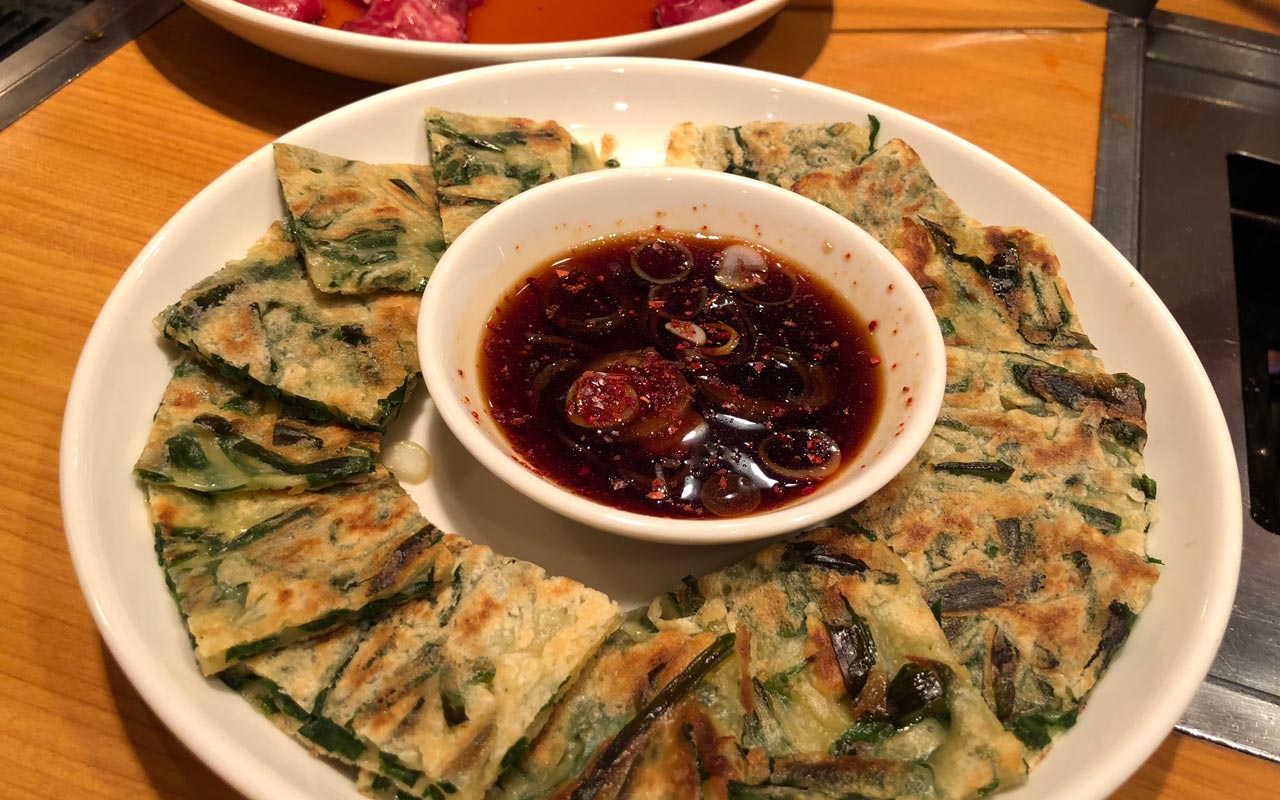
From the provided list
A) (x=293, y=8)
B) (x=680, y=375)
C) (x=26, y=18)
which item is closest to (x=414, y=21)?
(x=293, y=8)

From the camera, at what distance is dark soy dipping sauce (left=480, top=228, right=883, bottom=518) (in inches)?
90.2

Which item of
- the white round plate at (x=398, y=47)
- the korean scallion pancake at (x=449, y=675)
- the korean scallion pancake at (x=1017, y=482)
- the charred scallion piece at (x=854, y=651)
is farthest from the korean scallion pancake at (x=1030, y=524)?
the white round plate at (x=398, y=47)

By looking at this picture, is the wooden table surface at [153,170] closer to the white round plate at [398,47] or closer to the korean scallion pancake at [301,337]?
the white round plate at [398,47]

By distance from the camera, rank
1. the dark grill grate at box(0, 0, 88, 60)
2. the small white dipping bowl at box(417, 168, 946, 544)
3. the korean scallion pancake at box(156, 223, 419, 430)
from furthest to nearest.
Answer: the dark grill grate at box(0, 0, 88, 60) → the korean scallion pancake at box(156, 223, 419, 430) → the small white dipping bowl at box(417, 168, 946, 544)

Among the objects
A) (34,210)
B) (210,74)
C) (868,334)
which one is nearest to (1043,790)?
(868,334)

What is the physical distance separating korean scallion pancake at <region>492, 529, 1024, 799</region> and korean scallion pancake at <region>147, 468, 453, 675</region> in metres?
0.47

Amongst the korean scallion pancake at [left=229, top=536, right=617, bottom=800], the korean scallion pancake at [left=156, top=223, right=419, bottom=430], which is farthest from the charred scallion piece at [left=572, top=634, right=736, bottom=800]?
the korean scallion pancake at [left=156, top=223, right=419, bottom=430]

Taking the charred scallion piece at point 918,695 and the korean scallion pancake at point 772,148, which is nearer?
the charred scallion piece at point 918,695

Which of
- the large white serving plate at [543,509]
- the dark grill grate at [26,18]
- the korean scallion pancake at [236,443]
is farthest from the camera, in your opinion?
the dark grill grate at [26,18]

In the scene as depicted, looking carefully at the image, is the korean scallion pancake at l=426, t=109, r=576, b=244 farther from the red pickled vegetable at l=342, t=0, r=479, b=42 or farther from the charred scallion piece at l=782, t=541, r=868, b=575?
the charred scallion piece at l=782, t=541, r=868, b=575

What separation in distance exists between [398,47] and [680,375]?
1.70 meters

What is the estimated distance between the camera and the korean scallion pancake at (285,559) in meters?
1.77

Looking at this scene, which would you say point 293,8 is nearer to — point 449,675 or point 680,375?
point 680,375

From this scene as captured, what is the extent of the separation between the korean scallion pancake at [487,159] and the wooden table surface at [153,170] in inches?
38.8
